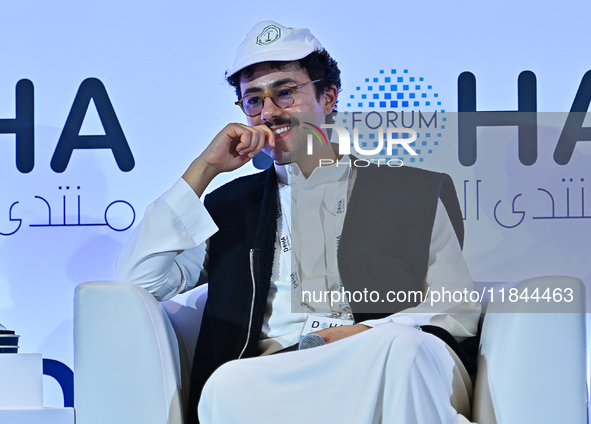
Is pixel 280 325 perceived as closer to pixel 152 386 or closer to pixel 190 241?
pixel 190 241

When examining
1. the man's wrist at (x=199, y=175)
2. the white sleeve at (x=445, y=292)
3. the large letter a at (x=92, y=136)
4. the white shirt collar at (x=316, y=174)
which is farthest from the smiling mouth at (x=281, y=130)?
the large letter a at (x=92, y=136)

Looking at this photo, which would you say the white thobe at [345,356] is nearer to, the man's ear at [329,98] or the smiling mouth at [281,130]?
the smiling mouth at [281,130]

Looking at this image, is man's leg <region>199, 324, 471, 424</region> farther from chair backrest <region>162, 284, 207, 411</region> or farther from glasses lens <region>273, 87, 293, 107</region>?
glasses lens <region>273, 87, 293, 107</region>

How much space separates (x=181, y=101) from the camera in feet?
10.4

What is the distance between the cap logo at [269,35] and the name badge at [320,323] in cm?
81

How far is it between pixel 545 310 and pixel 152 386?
0.86 metres

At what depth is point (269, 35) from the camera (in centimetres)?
217

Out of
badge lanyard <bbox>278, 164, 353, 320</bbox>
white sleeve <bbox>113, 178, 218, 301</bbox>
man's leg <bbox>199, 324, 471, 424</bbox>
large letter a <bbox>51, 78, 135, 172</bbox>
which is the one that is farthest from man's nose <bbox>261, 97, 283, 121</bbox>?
large letter a <bbox>51, 78, 135, 172</bbox>

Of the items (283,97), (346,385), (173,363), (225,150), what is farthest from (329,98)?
(346,385)

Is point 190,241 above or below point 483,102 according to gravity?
below

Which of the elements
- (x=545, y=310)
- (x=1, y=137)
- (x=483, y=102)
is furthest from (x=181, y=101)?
(x=545, y=310)

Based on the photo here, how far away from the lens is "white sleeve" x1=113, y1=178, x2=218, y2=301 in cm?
195

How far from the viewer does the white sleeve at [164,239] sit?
195 cm

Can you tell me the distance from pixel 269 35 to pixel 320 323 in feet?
2.82
